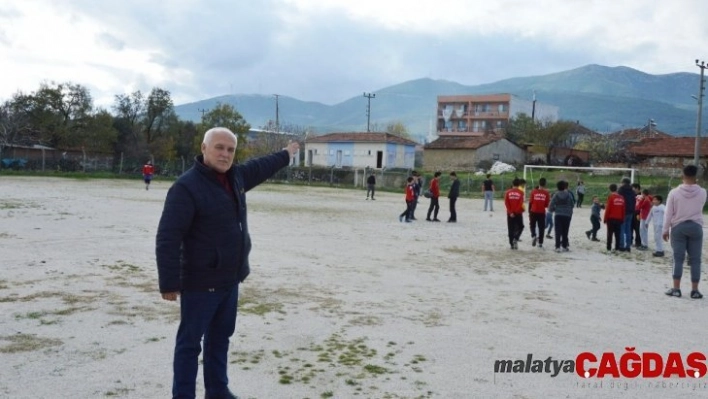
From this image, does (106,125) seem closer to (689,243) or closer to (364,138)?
(364,138)

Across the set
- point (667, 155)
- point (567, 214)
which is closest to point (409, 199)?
point (567, 214)

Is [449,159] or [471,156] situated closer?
[471,156]

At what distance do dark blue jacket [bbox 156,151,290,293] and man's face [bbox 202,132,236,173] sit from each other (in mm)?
53

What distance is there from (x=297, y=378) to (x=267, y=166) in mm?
1679

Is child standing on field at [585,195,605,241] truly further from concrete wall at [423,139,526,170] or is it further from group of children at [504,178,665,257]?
concrete wall at [423,139,526,170]

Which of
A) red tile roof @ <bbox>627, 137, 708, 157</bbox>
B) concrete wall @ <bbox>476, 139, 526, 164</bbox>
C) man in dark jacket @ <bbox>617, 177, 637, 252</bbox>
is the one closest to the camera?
man in dark jacket @ <bbox>617, 177, 637, 252</bbox>

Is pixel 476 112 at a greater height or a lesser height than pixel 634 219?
greater

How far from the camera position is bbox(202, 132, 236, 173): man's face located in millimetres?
3832

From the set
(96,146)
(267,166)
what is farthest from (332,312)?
(96,146)

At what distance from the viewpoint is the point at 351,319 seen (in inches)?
253

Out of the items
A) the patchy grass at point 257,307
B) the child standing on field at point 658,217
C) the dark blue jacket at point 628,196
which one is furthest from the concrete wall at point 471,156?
the patchy grass at point 257,307

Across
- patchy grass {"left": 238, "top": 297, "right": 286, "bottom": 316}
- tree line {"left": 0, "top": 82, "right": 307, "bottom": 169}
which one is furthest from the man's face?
tree line {"left": 0, "top": 82, "right": 307, "bottom": 169}

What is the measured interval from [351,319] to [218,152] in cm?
319

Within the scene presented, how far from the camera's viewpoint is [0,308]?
624cm
